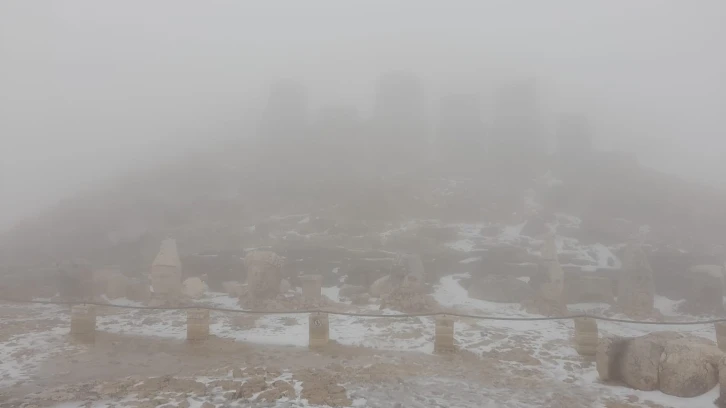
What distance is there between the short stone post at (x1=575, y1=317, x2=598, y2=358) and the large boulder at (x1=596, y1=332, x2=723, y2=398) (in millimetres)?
1532

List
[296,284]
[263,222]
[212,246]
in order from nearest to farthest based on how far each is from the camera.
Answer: [296,284] → [212,246] → [263,222]

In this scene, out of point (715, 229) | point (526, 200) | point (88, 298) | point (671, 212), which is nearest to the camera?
point (88, 298)

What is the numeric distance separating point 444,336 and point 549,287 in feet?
33.9

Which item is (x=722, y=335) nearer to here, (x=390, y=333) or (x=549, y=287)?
(x=390, y=333)

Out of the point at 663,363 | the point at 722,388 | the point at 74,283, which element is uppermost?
the point at 663,363

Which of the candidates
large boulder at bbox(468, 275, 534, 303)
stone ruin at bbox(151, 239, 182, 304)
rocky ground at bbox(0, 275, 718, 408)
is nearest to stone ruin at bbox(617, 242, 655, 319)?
rocky ground at bbox(0, 275, 718, 408)

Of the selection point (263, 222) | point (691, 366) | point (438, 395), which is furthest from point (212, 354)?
point (263, 222)

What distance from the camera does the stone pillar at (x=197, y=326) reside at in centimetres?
1166

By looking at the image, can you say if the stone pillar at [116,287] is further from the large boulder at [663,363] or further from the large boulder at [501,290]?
the large boulder at [663,363]

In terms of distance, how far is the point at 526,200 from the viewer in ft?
143

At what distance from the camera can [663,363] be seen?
7961 mm

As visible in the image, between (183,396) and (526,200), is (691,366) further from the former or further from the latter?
(526,200)

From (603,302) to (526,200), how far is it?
2488 centimetres

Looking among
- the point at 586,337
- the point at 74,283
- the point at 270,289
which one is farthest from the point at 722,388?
the point at 74,283
